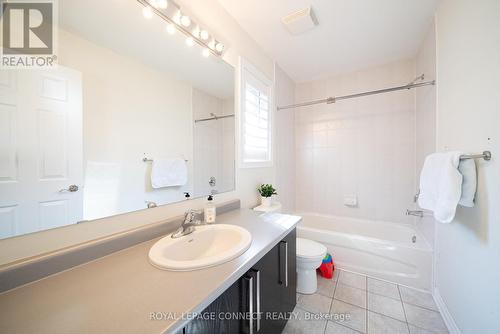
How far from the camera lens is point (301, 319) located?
139 cm

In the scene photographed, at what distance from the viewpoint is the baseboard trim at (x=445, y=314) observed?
1.21m

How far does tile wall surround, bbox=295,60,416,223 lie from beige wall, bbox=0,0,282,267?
3.02 feet

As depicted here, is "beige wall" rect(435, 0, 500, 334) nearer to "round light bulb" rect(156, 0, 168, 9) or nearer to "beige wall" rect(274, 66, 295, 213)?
"beige wall" rect(274, 66, 295, 213)

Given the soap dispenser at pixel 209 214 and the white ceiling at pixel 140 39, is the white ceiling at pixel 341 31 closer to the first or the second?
the white ceiling at pixel 140 39

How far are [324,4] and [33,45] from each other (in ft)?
5.92

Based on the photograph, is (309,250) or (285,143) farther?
(285,143)

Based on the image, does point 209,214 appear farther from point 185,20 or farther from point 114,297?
point 185,20

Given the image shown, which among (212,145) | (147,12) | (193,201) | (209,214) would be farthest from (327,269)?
(147,12)

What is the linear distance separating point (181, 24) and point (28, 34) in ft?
2.51

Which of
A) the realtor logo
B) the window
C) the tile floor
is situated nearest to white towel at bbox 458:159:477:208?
the tile floor

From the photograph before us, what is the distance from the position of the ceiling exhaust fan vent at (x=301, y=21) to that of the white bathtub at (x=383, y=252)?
2.09 m

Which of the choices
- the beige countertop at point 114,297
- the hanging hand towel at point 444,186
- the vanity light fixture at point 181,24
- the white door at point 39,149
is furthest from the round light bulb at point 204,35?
the hanging hand towel at point 444,186

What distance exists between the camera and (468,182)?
1.01 m

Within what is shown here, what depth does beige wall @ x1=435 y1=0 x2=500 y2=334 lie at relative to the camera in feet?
2.84
